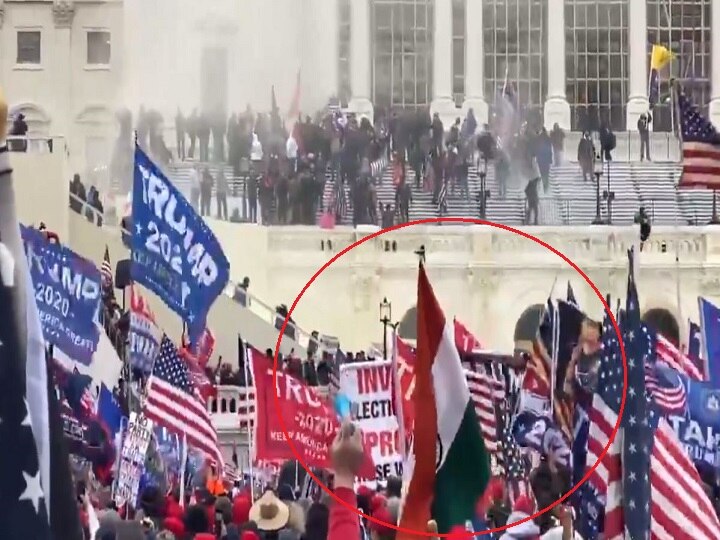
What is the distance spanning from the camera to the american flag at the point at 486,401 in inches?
601

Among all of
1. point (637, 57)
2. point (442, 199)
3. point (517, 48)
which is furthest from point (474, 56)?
point (442, 199)

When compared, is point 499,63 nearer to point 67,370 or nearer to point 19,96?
point 19,96

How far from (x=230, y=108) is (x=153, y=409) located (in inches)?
1129

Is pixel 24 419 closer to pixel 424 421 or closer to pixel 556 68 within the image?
pixel 424 421

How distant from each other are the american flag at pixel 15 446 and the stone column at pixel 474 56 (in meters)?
39.8

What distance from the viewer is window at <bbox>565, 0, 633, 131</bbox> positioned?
4575 centimetres

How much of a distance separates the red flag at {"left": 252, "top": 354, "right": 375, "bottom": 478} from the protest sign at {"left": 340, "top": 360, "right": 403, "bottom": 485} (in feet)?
0.38

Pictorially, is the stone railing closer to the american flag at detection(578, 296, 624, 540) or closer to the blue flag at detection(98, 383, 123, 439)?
the blue flag at detection(98, 383, 123, 439)

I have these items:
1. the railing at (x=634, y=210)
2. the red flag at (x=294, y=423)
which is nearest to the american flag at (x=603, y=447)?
the red flag at (x=294, y=423)

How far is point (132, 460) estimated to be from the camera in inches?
488

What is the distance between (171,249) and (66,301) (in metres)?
1.61

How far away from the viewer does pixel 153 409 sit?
13.2 metres

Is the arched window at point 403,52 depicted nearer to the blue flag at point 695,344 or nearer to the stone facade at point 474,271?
the stone facade at point 474,271

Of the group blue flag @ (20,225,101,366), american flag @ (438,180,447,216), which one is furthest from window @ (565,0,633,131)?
blue flag @ (20,225,101,366)
